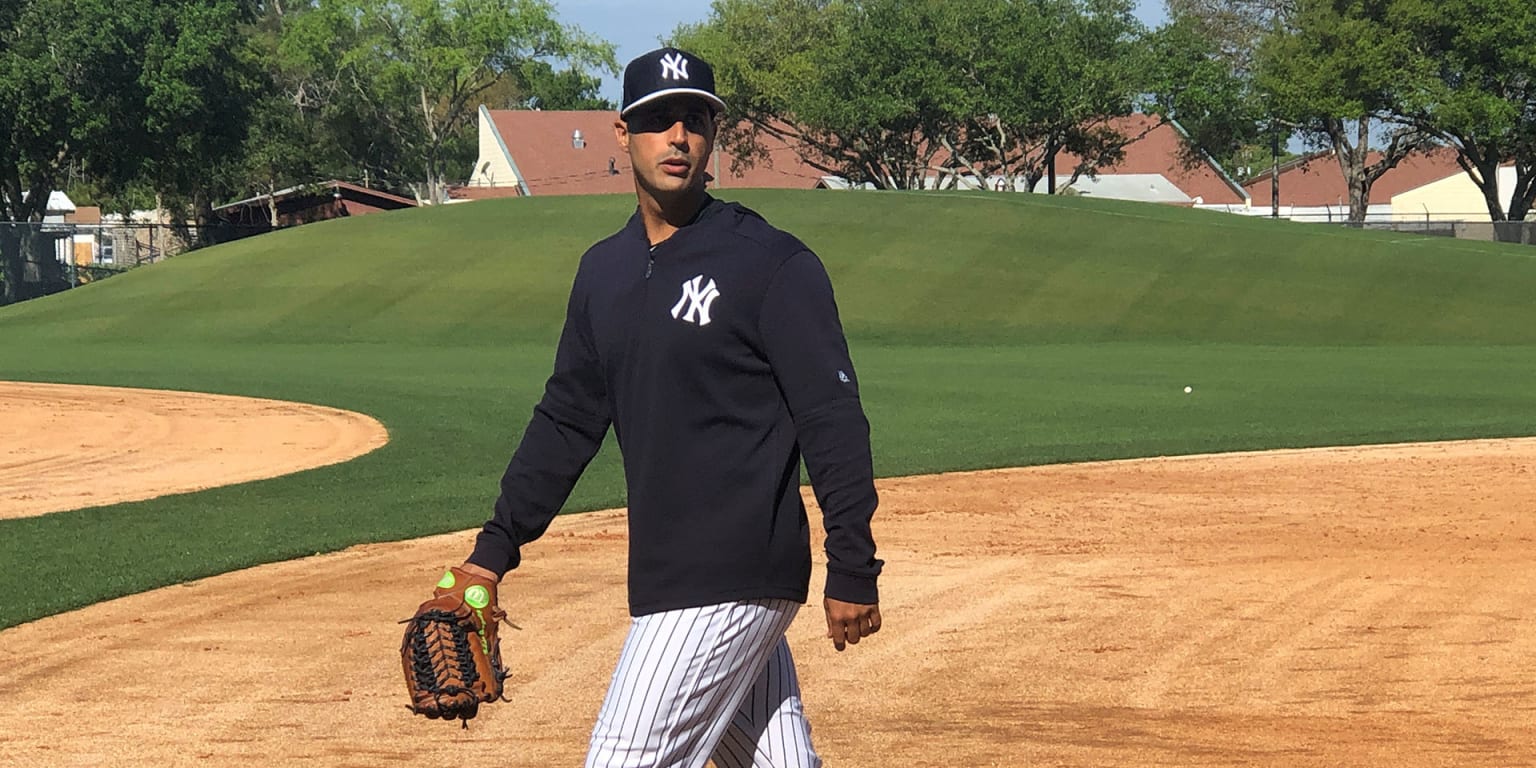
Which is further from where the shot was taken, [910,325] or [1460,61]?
[1460,61]

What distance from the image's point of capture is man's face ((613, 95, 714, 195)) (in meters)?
3.76

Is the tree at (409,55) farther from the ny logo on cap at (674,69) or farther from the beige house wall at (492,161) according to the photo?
the ny logo on cap at (674,69)

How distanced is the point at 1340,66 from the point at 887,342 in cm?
2976

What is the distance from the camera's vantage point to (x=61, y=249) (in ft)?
197

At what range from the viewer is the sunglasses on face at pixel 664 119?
3.79 metres

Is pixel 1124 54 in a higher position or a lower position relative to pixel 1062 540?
higher

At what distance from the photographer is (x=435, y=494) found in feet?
47.6

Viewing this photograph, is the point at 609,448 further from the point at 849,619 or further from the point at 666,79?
the point at 849,619

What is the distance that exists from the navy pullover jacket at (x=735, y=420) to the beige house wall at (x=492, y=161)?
82.7 metres

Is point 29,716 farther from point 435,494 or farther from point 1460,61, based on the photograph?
point 1460,61

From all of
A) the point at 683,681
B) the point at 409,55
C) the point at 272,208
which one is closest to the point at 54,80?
the point at 272,208

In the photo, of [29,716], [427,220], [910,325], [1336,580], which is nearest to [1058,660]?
[1336,580]

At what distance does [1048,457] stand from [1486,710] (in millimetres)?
9805

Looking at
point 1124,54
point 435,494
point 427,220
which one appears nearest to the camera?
point 435,494
